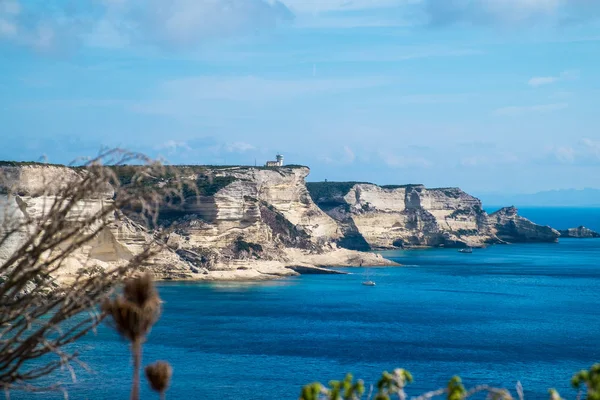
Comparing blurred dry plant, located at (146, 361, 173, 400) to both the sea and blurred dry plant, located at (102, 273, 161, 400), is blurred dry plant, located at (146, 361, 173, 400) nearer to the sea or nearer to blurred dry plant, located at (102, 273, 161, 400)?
blurred dry plant, located at (102, 273, 161, 400)

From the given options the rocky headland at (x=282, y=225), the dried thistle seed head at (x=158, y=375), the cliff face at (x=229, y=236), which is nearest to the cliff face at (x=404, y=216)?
the rocky headland at (x=282, y=225)

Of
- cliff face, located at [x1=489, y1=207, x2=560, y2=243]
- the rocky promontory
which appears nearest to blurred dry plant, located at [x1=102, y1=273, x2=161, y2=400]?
cliff face, located at [x1=489, y1=207, x2=560, y2=243]

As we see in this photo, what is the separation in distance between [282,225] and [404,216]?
38574 millimetres

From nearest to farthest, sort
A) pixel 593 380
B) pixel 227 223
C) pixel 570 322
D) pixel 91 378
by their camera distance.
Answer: pixel 593 380, pixel 91 378, pixel 570 322, pixel 227 223

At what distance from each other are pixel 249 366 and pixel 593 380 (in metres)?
30.2

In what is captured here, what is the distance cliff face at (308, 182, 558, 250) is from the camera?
357ft

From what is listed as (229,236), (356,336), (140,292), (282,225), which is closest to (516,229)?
(282,225)

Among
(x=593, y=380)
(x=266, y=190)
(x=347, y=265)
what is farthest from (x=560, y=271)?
(x=593, y=380)

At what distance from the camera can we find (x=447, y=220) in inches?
4828

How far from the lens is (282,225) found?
8025cm

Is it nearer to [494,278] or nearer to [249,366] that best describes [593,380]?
[249,366]

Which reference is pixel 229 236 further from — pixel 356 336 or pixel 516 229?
pixel 516 229

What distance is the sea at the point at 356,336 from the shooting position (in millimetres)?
32469

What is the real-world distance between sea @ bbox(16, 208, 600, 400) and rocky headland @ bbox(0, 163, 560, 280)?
3.55m
